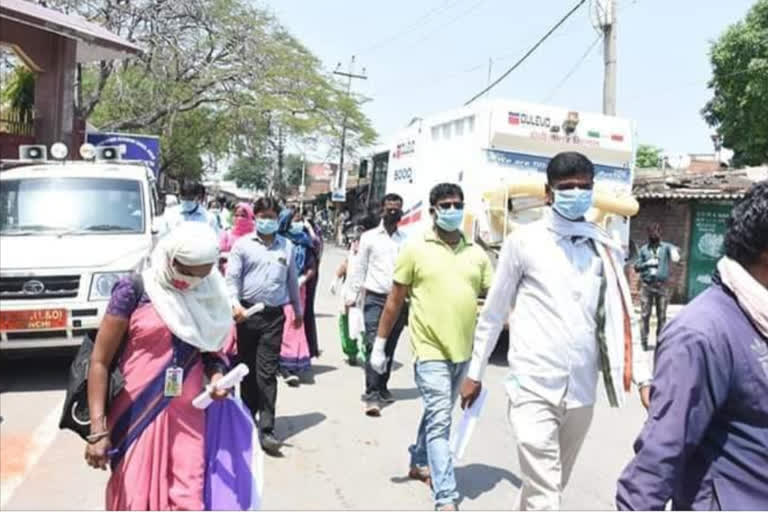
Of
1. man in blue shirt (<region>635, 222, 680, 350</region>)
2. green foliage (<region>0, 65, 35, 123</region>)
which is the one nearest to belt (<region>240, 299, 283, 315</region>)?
man in blue shirt (<region>635, 222, 680, 350</region>)

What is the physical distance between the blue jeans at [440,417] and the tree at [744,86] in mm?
20936

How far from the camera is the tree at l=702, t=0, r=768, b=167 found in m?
21.8

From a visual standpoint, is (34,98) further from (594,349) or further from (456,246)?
(594,349)

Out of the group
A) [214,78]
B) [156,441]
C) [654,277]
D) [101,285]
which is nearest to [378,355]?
[156,441]

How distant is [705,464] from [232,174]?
78.2 m

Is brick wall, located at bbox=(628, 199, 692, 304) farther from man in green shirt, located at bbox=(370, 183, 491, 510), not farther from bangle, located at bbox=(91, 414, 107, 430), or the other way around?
bangle, located at bbox=(91, 414, 107, 430)

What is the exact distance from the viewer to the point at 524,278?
10.6ft

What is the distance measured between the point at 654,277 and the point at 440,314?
702 centimetres

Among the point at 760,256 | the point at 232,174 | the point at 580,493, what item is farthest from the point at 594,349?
the point at 232,174

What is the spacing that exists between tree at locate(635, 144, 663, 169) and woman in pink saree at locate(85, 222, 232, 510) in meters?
40.2

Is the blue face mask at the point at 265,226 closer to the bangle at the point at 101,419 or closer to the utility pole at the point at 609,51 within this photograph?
the bangle at the point at 101,419

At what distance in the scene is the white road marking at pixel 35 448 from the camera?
13.8 ft

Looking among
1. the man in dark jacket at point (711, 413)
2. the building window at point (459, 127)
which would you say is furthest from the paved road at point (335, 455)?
the building window at point (459, 127)

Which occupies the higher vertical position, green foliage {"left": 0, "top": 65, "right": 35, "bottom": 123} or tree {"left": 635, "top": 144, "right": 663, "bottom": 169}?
tree {"left": 635, "top": 144, "right": 663, "bottom": 169}
